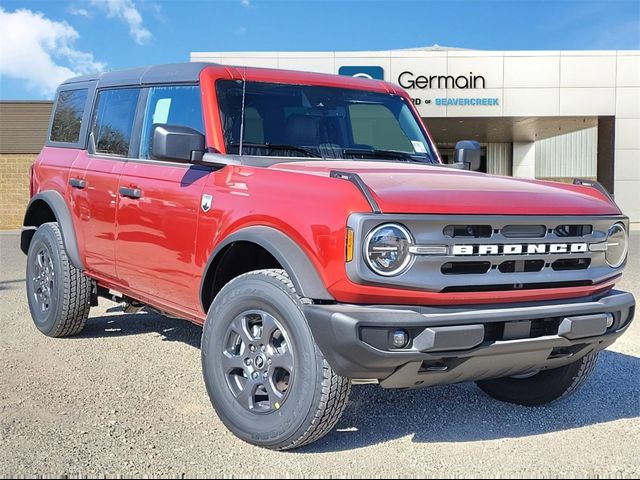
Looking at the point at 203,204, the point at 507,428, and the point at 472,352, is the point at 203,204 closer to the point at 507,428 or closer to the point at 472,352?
the point at 472,352

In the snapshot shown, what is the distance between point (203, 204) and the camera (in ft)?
12.8

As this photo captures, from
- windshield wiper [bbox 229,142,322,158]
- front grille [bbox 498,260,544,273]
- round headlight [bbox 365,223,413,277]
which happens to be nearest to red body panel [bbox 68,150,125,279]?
windshield wiper [bbox 229,142,322,158]

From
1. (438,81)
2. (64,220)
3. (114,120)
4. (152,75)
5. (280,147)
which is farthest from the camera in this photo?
(438,81)

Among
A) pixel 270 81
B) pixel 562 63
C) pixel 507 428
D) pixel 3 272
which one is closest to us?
pixel 507 428

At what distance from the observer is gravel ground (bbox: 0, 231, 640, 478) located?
321cm

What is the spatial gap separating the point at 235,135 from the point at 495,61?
65.0 feet

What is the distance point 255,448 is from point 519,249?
1595mm

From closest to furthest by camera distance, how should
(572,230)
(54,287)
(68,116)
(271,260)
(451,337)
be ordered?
1. (451,337)
2. (572,230)
3. (271,260)
4. (54,287)
5. (68,116)

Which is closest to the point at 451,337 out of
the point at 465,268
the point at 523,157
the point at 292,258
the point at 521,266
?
the point at 465,268

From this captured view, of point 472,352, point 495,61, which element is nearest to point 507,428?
point 472,352

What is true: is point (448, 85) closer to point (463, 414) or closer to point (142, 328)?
point (142, 328)

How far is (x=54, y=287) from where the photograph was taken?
5.59 meters

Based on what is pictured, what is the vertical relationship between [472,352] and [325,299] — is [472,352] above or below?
below

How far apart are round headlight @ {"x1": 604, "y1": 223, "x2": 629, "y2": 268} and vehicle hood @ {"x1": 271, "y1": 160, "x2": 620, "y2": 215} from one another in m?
0.10
